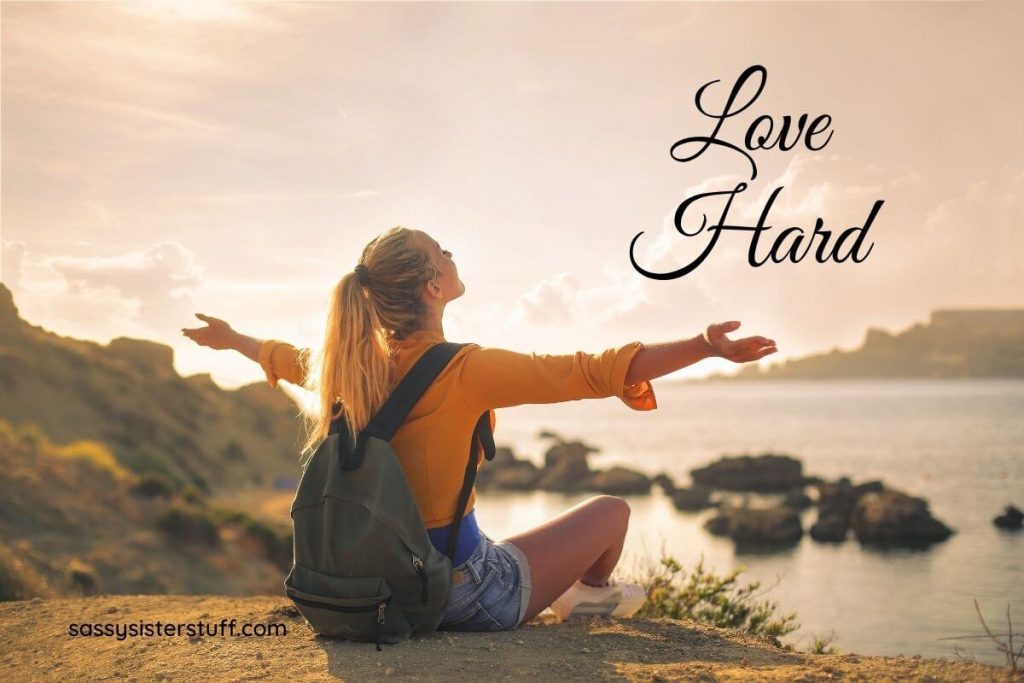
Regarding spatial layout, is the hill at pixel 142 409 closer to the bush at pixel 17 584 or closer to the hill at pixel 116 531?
the hill at pixel 116 531

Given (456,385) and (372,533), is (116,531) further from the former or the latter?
(456,385)

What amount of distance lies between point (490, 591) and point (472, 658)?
1.10 feet

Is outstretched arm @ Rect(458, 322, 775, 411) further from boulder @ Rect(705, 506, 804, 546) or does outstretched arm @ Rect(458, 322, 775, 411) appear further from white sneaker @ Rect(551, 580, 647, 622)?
boulder @ Rect(705, 506, 804, 546)

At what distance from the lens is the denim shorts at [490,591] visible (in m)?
3.50

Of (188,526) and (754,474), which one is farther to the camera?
(754,474)

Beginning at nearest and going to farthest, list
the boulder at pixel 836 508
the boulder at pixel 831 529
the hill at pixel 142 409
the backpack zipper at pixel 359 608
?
the backpack zipper at pixel 359 608
the hill at pixel 142 409
the boulder at pixel 831 529
the boulder at pixel 836 508

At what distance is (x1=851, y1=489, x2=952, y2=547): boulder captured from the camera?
26.2 metres

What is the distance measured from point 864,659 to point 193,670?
2.64 m

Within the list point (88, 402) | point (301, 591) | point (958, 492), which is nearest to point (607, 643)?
point (301, 591)

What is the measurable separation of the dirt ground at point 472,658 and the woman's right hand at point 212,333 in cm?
138

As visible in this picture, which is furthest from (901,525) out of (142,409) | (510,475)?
(142,409)

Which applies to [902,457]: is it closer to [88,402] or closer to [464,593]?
[88,402]

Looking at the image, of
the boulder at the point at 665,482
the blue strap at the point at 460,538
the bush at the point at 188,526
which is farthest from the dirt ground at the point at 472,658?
the boulder at the point at 665,482

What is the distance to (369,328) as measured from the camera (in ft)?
10.8
